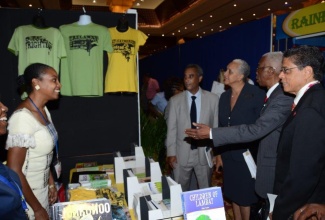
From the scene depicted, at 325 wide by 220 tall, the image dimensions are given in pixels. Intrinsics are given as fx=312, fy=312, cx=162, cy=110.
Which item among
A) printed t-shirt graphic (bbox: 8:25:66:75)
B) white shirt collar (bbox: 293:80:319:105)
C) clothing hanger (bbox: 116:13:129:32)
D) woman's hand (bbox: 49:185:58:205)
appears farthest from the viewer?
clothing hanger (bbox: 116:13:129:32)

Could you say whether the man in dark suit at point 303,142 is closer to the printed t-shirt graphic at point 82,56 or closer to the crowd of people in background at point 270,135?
the crowd of people in background at point 270,135

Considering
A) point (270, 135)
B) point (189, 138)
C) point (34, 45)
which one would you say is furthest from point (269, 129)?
point (34, 45)

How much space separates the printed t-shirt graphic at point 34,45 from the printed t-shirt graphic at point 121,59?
1.98ft

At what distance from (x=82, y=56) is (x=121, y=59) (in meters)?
0.44

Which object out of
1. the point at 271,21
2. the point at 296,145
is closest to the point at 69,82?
the point at 296,145

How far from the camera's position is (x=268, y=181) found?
2.39 metres

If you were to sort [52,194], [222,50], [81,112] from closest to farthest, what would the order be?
1. [52,194]
2. [81,112]
3. [222,50]

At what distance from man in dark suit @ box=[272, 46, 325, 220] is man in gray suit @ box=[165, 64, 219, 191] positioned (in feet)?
4.95

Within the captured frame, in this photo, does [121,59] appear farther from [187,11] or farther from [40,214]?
[187,11]

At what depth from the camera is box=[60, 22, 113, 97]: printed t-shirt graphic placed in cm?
338

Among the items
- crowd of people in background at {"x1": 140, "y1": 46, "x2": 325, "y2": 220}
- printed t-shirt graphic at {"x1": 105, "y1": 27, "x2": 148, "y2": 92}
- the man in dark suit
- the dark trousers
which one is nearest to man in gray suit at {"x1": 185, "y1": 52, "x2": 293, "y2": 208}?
crowd of people in background at {"x1": 140, "y1": 46, "x2": 325, "y2": 220}

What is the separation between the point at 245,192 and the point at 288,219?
1279mm

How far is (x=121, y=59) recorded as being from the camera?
11.7ft

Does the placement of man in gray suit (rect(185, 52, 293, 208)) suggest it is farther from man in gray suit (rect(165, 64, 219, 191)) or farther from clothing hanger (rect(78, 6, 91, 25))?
clothing hanger (rect(78, 6, 91, 25))
